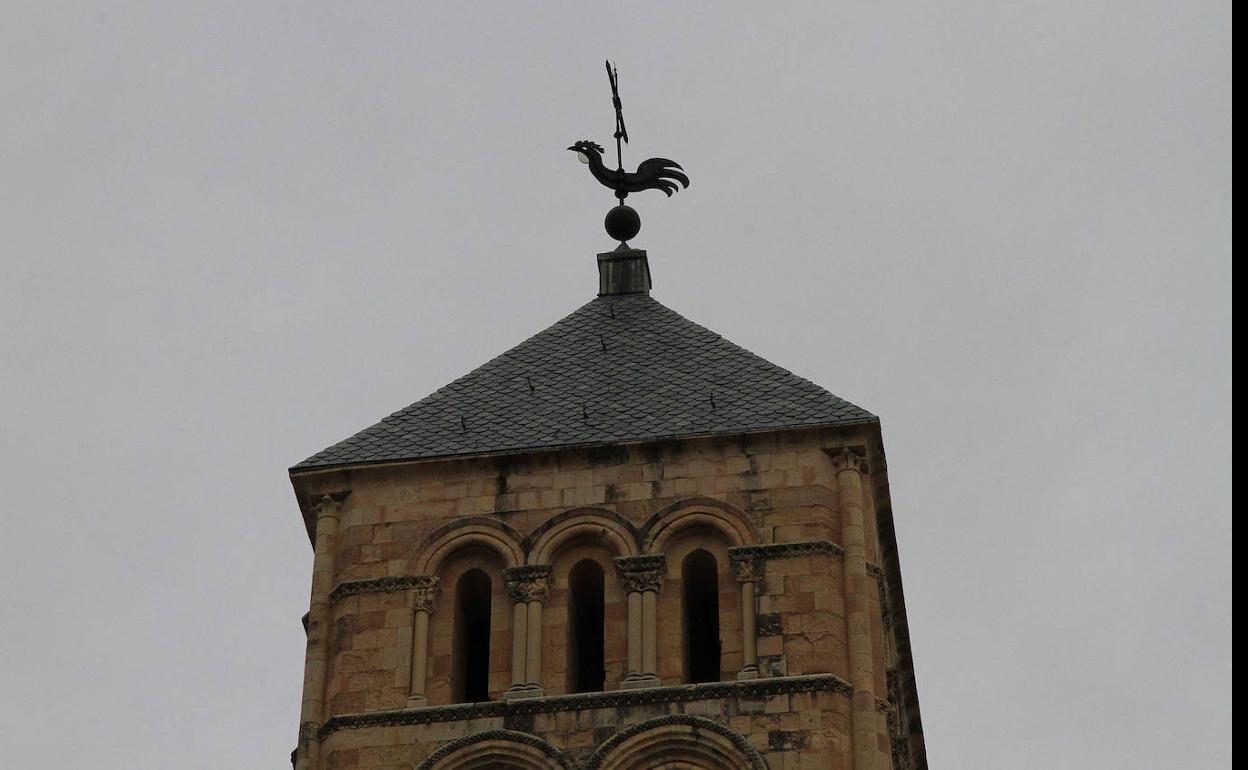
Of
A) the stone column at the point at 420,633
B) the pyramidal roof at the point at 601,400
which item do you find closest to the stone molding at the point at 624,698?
the stone column at the point at 420,633

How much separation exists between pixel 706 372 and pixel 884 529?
3051 mm

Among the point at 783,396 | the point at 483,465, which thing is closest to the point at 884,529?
the point at 783,396

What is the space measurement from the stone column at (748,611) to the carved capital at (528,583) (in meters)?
2.20

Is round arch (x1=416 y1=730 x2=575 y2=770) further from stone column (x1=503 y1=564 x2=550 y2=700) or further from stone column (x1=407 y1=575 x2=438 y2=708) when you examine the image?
stone column (x1=407 y1=575 x2=438 y2=708)

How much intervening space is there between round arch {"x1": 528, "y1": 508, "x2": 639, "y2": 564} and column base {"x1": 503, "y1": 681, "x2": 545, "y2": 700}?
1875 millimetres

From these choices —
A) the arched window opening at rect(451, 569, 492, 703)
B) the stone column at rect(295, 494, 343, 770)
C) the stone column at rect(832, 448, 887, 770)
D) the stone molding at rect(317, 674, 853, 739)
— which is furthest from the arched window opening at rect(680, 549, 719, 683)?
the stone column at rect(295, 494, 343, 770)

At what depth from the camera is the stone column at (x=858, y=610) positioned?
120 ft

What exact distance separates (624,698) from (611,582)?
6.59ft

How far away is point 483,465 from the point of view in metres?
39.7

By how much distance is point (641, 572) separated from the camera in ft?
125

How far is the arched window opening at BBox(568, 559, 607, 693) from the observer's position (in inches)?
1512

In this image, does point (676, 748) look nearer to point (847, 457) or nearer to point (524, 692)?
point (524, 692)

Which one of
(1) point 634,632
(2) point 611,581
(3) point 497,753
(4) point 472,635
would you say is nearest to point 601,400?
(2) point 611,581

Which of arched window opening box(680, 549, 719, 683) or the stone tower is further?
arched window opening box(680, 549, 719, 683)
